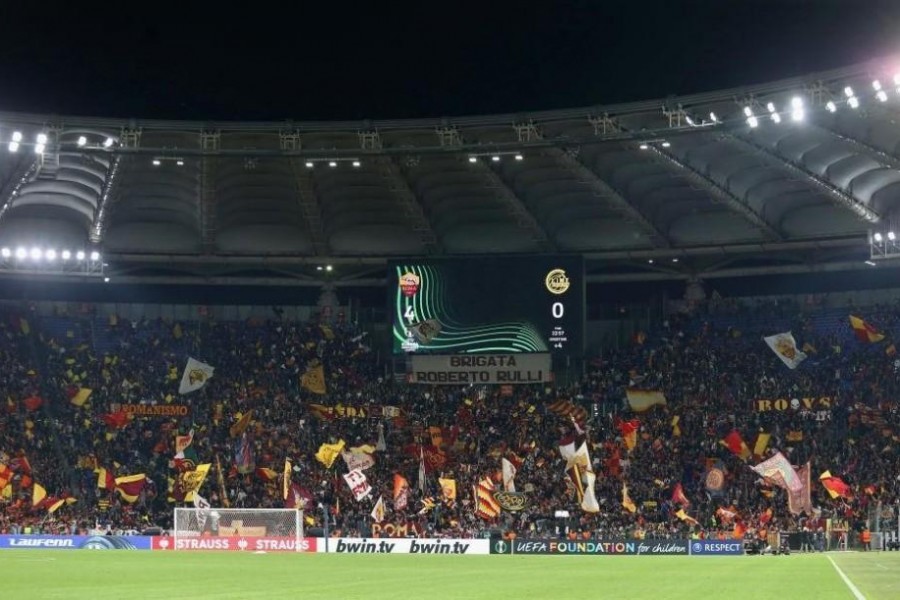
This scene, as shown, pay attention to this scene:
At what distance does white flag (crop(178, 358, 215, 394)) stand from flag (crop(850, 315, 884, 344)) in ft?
109

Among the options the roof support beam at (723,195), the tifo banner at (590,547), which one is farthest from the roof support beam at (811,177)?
the tifo banner at (590,547)

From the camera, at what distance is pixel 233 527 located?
5097 cm

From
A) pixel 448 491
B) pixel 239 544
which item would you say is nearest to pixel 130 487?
pixel 239 544

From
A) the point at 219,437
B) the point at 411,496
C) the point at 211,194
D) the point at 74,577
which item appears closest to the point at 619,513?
the point at 411,496

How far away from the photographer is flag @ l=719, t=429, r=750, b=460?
5431 centimetres

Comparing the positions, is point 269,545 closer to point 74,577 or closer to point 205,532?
point 205,532

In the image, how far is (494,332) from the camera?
57.4 metres

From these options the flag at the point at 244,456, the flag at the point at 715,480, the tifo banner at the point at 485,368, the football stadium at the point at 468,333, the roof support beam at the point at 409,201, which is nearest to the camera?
the football stadium at the point at 468,333

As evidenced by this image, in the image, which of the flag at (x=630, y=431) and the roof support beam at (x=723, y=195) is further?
the flag at (x=630, y=431)

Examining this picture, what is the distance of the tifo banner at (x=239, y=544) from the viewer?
49.5 metres

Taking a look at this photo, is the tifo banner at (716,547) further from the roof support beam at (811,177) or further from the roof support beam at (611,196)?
the roof support beam at (611,196)

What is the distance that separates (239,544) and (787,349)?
2870 cm

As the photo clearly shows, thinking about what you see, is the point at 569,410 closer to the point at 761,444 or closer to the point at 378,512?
the point at 761,444

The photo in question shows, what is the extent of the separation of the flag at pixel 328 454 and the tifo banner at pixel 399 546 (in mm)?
7235
